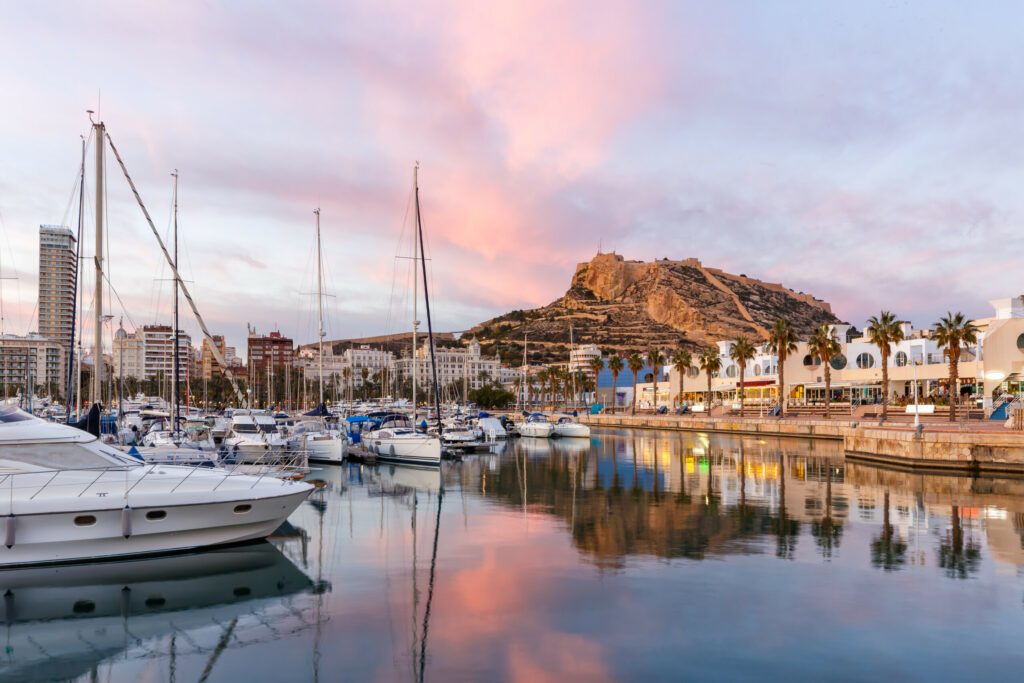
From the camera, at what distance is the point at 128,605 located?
550 inches

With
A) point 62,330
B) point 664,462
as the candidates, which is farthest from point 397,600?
point 62,330

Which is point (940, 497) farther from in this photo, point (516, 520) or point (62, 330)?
point (62, 330)

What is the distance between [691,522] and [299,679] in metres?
15.0

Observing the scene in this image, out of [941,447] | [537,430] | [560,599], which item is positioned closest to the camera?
[560,599]

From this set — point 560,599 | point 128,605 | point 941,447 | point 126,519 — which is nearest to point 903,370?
point 941,447

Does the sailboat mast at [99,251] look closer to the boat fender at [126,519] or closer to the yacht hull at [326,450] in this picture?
the boat fender at [126,519]

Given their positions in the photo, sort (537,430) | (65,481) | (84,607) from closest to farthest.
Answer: (84,607) → (65,481) → (537,430)

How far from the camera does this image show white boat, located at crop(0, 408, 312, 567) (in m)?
15.8

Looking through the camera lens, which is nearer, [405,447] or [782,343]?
[405,447]

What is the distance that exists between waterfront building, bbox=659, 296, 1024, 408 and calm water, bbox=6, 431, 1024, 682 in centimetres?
3875

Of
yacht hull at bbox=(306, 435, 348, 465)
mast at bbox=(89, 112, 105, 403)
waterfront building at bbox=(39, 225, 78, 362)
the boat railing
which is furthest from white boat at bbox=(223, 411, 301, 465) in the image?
waterfront building at bbox=(39, 225, 78, 362)

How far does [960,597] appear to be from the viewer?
1430 cm

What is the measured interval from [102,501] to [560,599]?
9996 mm

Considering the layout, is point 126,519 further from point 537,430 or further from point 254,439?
point 537,430
